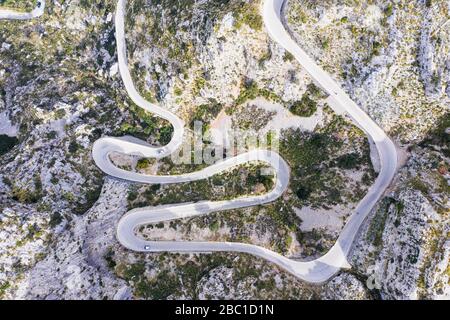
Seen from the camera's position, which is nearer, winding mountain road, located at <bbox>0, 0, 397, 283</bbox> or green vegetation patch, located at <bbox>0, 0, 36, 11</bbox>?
winding mountain road, located at <bbox>0, 0, 397, 283</bbox>

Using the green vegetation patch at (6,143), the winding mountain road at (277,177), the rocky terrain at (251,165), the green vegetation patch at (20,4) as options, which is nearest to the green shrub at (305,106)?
the rocky terrain at (251,165)

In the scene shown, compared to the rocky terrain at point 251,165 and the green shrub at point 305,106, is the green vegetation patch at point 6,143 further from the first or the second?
the green shrub at point 305,106

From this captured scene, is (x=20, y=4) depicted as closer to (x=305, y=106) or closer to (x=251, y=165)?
(x=251, y=165)

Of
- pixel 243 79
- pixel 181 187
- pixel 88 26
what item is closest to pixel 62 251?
pixel 181 187

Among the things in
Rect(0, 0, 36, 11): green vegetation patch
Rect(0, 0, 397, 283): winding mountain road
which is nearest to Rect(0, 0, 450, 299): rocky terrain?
Rect(0, 0, 397, 283): winding mountain road

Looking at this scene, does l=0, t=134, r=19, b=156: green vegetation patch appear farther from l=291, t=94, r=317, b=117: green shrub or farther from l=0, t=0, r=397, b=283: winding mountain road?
l=291, t=94, r=317, b=117: green shrub
